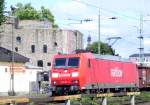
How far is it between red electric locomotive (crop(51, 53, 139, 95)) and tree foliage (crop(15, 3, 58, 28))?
8344 centimetres

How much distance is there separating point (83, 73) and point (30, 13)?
92780 millimetres

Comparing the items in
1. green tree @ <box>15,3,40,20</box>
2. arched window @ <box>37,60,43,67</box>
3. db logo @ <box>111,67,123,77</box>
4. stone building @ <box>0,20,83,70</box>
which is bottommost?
db logo @ <box>111,67,123,77</box>

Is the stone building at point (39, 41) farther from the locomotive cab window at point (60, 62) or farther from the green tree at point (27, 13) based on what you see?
the locomotive cab window at point (60, 62)

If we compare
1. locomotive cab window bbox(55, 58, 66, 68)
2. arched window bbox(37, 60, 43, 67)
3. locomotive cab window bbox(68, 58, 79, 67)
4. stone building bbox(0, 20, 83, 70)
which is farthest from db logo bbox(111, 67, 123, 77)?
arched window bbox(37, 60, 43, 67)

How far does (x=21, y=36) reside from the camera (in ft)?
353

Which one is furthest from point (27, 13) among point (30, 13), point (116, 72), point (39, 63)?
point (116, 72)

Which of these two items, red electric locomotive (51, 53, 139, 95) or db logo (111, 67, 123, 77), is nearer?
red electric locomotive (51, 53, 139, 95)

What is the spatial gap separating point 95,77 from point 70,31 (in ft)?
219

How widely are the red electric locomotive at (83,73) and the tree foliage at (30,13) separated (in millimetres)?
83443

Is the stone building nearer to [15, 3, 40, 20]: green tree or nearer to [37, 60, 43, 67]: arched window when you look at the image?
[37, 60, 43, 67]: arched window

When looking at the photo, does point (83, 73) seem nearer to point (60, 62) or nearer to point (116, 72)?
point (60, 62)

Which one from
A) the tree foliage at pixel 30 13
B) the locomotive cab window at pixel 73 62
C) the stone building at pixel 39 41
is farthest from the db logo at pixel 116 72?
the tree foliage at pixel 30 13

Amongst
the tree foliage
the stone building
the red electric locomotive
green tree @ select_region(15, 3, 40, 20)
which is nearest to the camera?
the red electric locomotive

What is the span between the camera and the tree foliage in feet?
427
